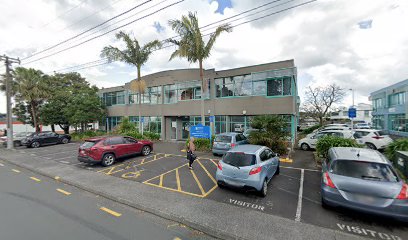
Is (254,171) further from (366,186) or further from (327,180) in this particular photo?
(366,186)

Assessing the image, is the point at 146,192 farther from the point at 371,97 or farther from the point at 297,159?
the point at 371,97

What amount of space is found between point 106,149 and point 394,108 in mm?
36185

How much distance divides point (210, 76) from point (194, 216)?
14.6 m

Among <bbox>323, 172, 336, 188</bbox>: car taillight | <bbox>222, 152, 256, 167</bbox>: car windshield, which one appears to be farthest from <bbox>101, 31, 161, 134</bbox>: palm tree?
<bbox>323, 172, 336, 188</bbox>: car taillight

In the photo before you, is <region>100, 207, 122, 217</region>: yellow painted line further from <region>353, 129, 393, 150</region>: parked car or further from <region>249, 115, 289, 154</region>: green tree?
<region>353, 129, 393, 150</region>: parked car

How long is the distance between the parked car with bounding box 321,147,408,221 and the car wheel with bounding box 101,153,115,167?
9876 mm

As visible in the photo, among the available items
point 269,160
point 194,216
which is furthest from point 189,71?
point 194,216

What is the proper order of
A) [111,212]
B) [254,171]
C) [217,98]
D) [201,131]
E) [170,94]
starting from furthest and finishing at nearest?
[170,94], [217,98], [201,131], [254,171], [111,212]

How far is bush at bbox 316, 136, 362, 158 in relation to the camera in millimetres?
9109

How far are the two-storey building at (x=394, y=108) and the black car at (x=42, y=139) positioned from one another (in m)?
39.5

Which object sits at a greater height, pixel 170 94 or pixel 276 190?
pixel 170 94

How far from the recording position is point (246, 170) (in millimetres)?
5688

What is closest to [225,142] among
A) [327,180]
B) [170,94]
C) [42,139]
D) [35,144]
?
[327,180]

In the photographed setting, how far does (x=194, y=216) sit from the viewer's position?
4652mm
